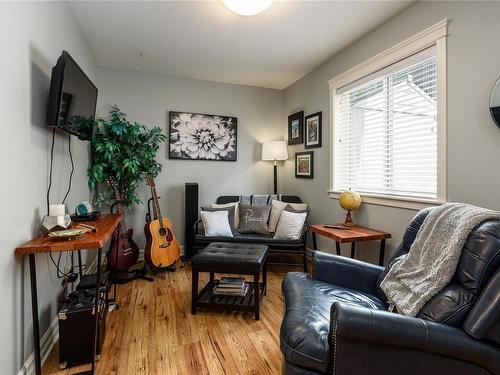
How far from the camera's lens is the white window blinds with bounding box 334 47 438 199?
2193 mm

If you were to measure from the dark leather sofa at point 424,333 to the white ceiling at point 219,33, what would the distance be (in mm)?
2043

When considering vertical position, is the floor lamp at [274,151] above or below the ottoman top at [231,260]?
above

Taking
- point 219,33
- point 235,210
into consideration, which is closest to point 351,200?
point 235,210

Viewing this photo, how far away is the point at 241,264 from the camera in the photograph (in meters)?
2.11

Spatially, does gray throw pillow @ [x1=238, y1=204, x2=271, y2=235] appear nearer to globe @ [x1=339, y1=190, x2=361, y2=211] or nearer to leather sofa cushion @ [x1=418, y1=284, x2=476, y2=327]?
globe @ [x1=339, y1=190, x2=361, y2=211]

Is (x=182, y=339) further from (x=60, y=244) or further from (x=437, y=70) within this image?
(x=437, y=70)

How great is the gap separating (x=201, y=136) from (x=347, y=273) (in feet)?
9.25

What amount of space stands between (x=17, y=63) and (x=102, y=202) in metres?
2.11

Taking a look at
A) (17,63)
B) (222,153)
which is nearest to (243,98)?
(222,153)

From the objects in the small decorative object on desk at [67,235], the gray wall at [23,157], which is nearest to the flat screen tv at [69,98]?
the gray wall at [23,157]

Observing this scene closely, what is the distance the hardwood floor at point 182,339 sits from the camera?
1624 millimetres

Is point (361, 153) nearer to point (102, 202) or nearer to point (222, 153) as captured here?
point (222, 153)

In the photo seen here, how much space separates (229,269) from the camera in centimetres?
213

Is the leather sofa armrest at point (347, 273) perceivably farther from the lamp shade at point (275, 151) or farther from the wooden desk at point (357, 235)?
the lamp shade at point (275, 151)
